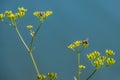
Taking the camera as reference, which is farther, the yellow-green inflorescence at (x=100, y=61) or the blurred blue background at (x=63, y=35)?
the blurred blue background at (x=63, y=35)

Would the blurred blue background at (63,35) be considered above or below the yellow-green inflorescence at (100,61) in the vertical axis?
below

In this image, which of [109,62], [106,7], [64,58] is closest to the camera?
[109,62]

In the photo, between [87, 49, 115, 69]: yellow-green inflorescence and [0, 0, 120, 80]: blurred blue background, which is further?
[0, 0, 120, 80]: blurred blue background

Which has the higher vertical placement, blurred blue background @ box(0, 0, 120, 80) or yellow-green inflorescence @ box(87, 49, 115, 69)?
yellow-green inflorescence @ box(87, 49, 115, 69)

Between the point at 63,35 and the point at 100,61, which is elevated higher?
the point at 100,61

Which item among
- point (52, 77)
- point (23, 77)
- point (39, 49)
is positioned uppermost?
point (52, 77)

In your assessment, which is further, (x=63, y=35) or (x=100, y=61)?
(x=63, y=35)

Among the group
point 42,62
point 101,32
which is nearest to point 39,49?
point 42,62

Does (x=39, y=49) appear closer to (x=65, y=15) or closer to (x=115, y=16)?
(x=65, y=15)
